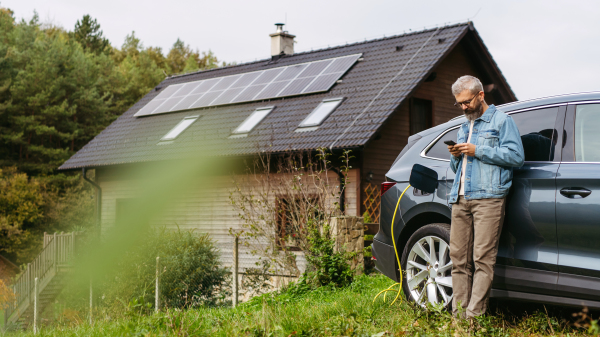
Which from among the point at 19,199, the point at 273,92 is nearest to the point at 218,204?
the point at 273,92

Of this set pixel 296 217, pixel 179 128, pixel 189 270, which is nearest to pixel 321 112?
pixel 296 217

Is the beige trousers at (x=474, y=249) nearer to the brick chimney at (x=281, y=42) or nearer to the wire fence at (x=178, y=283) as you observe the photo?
the wire fence at (x=178, y=283)

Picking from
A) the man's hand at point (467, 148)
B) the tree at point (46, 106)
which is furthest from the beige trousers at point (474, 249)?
the tree at point (46, 106)

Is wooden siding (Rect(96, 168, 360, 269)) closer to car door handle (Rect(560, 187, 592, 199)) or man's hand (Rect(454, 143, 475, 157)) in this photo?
man's hand (Rect(454, 143, 475, 157))

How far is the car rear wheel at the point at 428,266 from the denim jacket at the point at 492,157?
1.59 feet

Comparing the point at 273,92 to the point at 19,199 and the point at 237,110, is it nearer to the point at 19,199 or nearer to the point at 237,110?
the point at 237,110

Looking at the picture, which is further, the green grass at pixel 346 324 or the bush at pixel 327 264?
the bush at pixel 327 264

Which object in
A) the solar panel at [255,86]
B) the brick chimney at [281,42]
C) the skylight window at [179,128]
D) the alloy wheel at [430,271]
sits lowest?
the alloy wheel at [430,271]

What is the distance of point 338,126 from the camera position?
49.9ft

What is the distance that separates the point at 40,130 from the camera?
107ft

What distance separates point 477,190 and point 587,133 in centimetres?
91

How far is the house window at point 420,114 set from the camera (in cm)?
1731

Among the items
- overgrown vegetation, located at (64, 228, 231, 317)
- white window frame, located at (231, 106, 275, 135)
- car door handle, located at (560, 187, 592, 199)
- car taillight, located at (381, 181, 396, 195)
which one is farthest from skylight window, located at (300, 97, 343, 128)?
car door handle, located at (560, 187, 592, 199)

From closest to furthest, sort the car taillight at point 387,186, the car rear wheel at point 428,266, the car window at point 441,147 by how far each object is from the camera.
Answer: the car rear wheel at point 428,266, the car window at point 441,147, the car taillight at point 387,186
